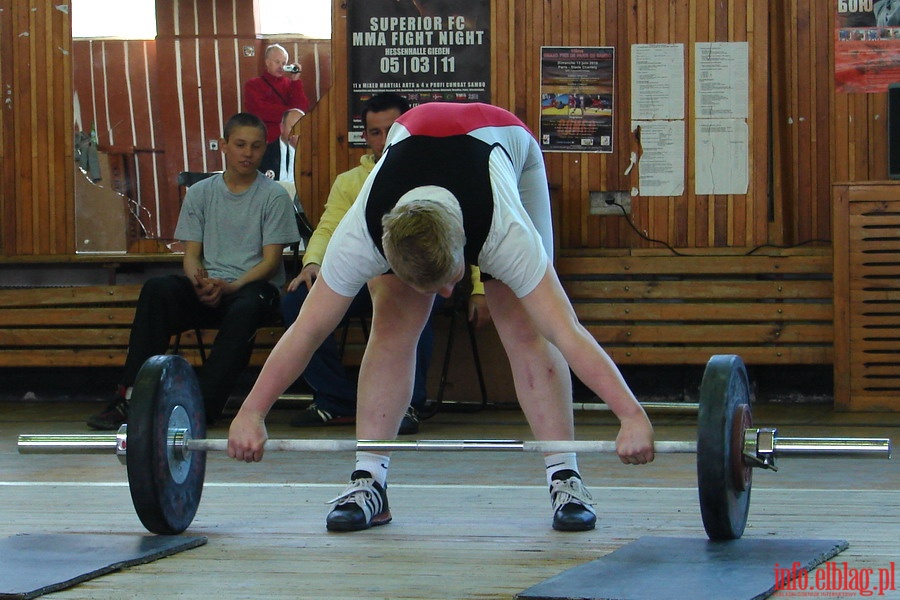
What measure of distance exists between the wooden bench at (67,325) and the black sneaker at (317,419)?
748mm

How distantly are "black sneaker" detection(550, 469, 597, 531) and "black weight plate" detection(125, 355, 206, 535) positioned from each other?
2.27 feet

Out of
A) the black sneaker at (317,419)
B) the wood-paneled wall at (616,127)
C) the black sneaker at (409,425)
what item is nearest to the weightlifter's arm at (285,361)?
the black sneaker at (409,425)

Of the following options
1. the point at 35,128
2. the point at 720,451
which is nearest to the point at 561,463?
the point at 720,451

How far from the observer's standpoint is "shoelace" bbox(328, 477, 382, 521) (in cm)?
243

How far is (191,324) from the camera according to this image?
Answer: 4273 mm

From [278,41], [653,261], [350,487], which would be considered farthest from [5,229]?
[350,487]

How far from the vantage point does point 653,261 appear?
15.4 ft

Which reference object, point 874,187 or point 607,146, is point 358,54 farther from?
point 874,187

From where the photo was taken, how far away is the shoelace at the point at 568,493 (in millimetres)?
2393

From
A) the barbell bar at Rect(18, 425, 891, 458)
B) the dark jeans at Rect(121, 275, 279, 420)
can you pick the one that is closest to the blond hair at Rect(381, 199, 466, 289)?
the barbell bar at Rect(18, 425, 891, 458)

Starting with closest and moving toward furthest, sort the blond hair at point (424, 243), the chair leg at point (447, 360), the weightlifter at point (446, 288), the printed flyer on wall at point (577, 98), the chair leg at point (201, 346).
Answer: the blond hair at point (424, 243) < the weightlifter at point (446, 288) < the chair leg at point (447, 360) < the chair leg at point (201, 346) < the printed flyer on wall at point (577, 98)

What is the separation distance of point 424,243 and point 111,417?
2473 mm

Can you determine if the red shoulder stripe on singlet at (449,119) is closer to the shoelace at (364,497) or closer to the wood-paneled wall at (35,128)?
the shoelace at (364,497)

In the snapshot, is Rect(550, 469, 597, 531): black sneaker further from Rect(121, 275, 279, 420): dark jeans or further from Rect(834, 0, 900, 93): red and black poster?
Rect(834, 0, 900, 93): red and black poster
